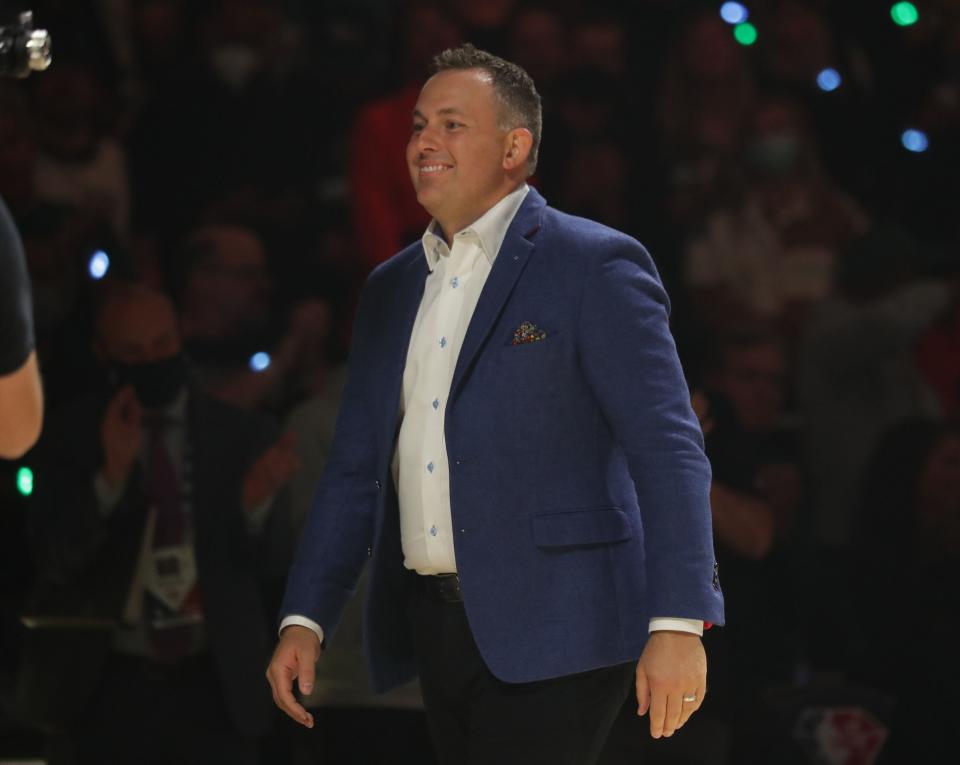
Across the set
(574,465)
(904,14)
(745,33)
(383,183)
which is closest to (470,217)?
(574,465)

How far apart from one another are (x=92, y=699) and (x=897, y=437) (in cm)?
231

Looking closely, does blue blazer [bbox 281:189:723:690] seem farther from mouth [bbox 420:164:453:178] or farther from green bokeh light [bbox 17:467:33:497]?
green bokeh light [bbox 17:467:33:497]

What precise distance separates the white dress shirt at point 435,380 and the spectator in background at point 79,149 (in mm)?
2334

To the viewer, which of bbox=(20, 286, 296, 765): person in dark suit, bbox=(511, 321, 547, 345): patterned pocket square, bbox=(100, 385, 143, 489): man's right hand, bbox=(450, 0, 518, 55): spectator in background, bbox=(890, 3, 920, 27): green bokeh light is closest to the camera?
bbox=(511, 321, 547, 345): patterned pocket square

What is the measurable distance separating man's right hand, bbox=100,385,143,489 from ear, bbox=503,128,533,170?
1816mm

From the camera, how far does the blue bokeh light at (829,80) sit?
16.0ft

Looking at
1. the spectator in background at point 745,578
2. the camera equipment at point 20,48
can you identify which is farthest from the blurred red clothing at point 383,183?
the camera equipment at point 20,48

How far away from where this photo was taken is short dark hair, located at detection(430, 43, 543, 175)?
7.65ft

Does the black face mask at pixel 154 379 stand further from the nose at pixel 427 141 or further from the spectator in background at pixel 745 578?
the nose at pixel 427 141

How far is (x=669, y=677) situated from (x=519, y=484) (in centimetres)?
35

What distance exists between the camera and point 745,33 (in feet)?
15.8

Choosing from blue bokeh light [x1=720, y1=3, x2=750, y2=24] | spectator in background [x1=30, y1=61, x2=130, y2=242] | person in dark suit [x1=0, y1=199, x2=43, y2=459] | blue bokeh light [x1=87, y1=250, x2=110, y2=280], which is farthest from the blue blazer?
blue bokeh light [x1=720, y1=3, x2=750, y2=24]

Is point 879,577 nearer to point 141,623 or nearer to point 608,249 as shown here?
point 141,623

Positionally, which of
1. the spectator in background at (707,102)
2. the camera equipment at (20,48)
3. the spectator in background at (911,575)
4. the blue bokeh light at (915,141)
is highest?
the camera equipment at (20,48)
